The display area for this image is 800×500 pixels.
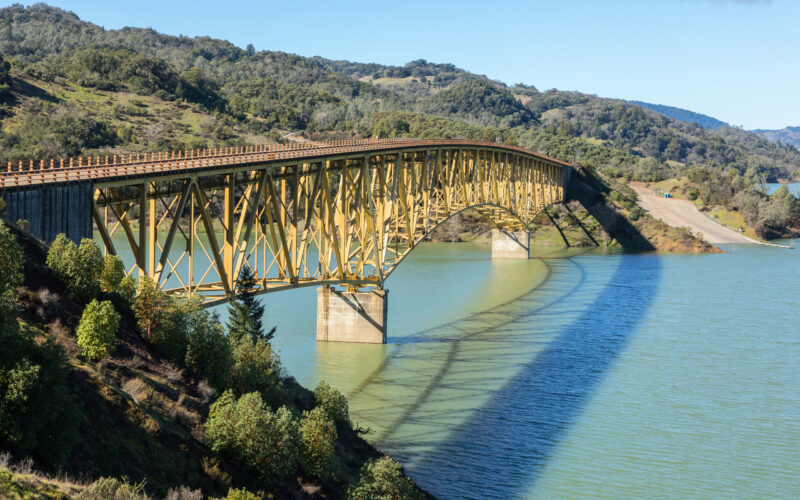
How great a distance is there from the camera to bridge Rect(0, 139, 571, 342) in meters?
26.5

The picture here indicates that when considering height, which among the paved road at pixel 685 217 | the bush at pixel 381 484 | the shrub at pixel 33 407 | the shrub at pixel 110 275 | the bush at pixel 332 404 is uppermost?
the paved road at pixel 685 217

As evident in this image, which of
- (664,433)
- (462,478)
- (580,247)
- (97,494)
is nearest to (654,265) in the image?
(580,247)

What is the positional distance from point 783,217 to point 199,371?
108640 millimetres

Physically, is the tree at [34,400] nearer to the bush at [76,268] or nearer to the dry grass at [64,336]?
the dry grass at [64,336]

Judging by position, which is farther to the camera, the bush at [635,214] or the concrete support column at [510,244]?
the bush at [635,214]

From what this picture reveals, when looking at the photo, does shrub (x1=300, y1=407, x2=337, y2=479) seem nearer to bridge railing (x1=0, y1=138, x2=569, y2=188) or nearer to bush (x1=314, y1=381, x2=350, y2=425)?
bush (x1=314, y1=381, x2=350, y2=425)

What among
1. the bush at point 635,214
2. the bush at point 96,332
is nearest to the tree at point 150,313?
the bush at point 96,332

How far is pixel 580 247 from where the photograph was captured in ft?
344

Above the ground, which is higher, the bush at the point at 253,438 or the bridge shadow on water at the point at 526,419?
the bush at the point at 253,438

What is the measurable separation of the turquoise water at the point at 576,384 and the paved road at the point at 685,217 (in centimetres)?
3764

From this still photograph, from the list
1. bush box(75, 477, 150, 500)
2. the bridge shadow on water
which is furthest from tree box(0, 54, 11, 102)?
bush box(75, 477, 150, 500)

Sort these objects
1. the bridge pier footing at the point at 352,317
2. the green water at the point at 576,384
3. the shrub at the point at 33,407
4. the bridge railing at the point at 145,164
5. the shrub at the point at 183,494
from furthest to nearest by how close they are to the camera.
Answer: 1. the bridge pier footing at the point at 352,317
2. the green water at the point at 576,384
3. the bridge railing at the point at 145,164
4. the shrub at the point at 183,494
5. the shrub at the point at 33,407

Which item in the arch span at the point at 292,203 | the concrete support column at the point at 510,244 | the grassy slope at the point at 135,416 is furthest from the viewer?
the concrete support column at the point at 510,244

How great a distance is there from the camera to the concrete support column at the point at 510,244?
92000 millimetres
